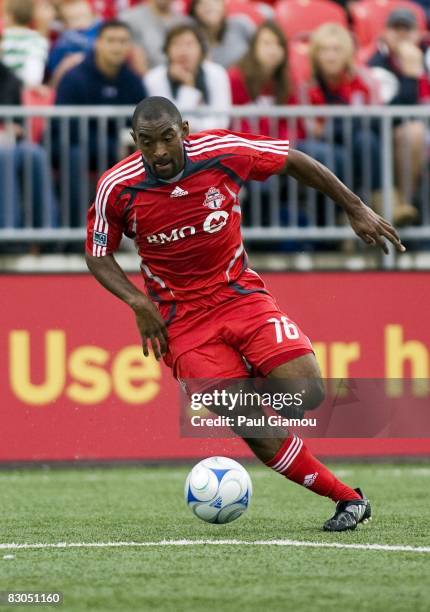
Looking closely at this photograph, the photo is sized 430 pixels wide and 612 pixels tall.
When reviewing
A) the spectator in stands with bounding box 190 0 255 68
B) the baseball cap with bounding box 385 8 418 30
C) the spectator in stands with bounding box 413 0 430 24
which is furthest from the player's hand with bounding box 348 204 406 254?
the spectator in stands with bounding box 413 0 430 24

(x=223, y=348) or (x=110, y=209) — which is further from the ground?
(x=110, y=209)

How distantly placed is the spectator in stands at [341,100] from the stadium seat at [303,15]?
2682mm

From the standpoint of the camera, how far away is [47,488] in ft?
34.0

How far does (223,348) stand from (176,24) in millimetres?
5919

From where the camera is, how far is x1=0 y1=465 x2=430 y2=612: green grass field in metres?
5.65

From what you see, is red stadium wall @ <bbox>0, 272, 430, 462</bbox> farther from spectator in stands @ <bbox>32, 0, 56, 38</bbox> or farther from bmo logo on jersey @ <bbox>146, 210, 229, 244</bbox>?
bmo logo on jersey @ <bbox>146, 210, 229, 244</bbox>

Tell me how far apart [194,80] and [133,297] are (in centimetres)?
558

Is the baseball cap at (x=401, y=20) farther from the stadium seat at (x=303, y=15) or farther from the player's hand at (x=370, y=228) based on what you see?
the player's hand at (x=370, y=228)

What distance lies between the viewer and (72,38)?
13789mm

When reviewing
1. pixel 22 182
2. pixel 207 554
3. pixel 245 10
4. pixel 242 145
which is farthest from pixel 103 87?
pixel 207 554

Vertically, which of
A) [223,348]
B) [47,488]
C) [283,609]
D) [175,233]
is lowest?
[47,488]

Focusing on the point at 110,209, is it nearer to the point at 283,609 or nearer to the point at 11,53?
the point at 283,609

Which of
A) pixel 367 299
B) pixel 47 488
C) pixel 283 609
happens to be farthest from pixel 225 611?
pixel 367 299

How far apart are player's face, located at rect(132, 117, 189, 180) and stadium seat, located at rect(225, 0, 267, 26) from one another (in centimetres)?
839
